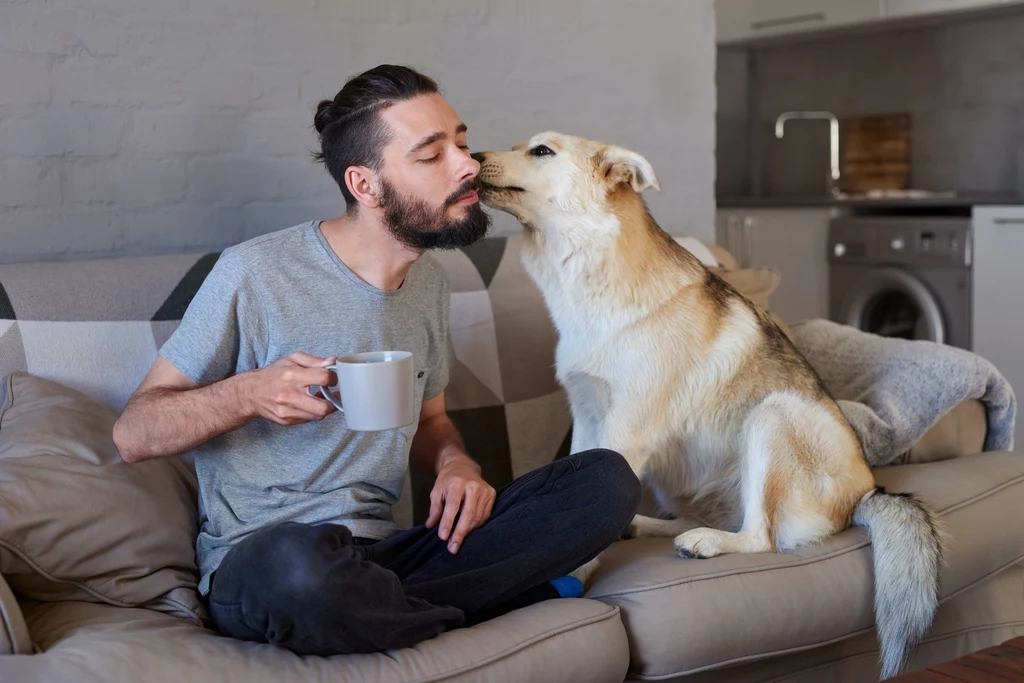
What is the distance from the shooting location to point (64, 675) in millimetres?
1242

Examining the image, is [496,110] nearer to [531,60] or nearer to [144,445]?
[531,60]

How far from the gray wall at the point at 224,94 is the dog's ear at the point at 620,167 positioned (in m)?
0.88

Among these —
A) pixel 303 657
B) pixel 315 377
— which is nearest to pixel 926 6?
pixel 315 377

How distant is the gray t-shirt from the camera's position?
159 cm

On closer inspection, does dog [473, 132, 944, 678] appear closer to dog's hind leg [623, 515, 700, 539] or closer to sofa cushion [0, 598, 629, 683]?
dog's hind leg [623, 515, 700, 539]

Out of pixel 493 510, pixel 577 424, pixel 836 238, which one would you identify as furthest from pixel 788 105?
pixel 493 510

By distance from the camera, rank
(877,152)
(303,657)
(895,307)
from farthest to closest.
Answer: (877,152) < (895,307) < (303,657)

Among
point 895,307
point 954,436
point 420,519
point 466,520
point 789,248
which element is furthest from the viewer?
point 789,248

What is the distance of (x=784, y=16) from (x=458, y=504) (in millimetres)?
3981

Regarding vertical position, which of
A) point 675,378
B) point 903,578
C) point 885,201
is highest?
point 885,201

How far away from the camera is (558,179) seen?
6.04ft

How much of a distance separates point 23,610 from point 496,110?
1779 mm

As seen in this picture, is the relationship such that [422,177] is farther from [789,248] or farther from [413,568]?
[789,248]

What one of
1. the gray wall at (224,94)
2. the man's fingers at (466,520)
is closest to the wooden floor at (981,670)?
the man's fingers at (466,520)
